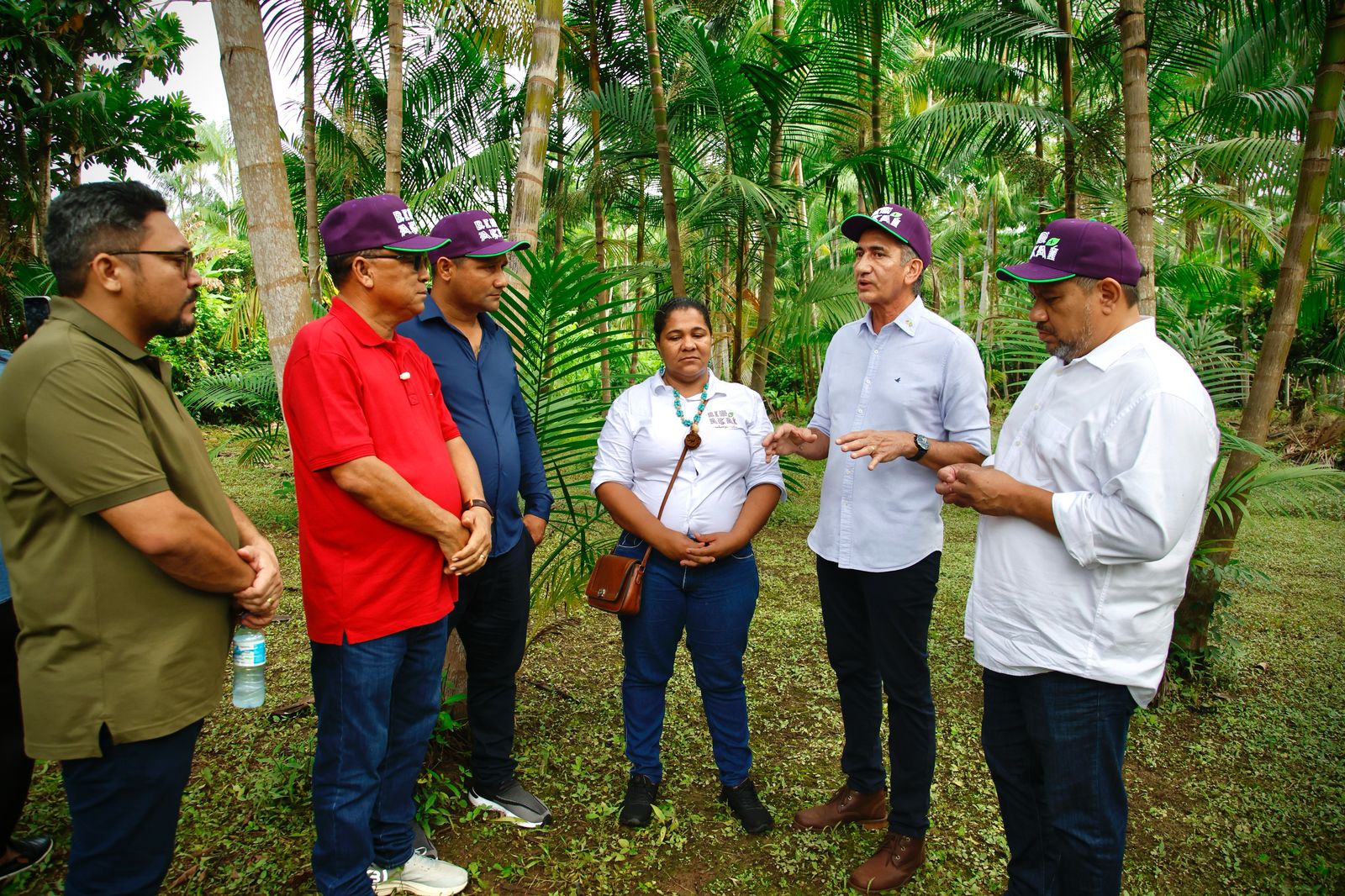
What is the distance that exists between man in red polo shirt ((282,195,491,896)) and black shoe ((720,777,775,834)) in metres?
1.31

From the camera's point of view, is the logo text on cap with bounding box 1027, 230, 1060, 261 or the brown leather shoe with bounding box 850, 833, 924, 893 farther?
the brown leather shoe with bounding box 850, 833, 924, 893

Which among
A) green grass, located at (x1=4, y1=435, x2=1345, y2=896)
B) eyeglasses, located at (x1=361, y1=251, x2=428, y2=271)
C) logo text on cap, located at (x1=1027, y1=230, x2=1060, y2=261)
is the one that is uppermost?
eyeglasses, located at (x1=361, y1=251, x2=428, y2=271)

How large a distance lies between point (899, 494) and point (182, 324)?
2.20m

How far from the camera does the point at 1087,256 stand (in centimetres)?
210

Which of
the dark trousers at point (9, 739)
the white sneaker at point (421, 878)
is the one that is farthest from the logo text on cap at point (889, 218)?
the dark trousers at point (9, 739)

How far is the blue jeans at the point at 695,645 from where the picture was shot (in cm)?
308

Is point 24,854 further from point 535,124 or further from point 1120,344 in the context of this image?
point 1120,344

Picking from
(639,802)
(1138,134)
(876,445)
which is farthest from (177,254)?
(1138,134)

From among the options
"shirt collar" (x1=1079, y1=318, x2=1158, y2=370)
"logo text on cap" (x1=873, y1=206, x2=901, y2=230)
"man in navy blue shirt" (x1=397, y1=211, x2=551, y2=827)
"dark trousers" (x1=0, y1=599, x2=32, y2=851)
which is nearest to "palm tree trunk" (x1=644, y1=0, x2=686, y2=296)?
"man in navy blue shirt" (x1=397, y1=211, x2=551, y2=827)

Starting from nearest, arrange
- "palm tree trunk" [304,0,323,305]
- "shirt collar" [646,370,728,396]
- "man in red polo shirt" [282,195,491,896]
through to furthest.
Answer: "man in red polo shirt" [282,195,491,896] < "shirt collar" [646,370,728,396] < "palm tree trunk" [304,0,323,305]

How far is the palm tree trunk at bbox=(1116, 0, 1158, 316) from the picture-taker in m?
4.23

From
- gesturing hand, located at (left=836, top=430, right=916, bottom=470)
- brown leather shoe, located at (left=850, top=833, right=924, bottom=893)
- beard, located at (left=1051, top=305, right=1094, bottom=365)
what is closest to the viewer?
beard, located at (left=1051, top=305, right=1094, bottom=365)

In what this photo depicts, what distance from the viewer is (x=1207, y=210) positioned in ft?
39.9

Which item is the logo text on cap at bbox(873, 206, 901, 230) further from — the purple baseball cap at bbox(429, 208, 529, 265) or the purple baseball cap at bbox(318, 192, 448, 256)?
the purple baseball cap at bbox(318, 192, 448, 256)
